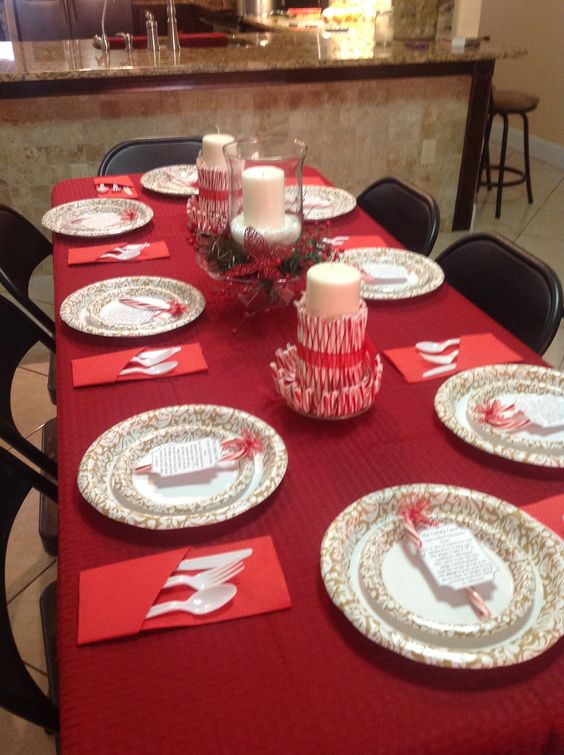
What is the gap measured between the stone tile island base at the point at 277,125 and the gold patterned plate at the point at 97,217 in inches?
48.6

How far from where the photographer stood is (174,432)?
923 millimetres

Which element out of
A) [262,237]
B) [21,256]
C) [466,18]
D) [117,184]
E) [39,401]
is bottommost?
[39,401]

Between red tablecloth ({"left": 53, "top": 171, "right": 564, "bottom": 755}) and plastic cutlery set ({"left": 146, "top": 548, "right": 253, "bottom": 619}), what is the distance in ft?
0.08

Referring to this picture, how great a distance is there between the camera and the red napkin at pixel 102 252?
147cm

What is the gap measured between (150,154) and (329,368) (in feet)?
5.33

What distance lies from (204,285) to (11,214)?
693 mm

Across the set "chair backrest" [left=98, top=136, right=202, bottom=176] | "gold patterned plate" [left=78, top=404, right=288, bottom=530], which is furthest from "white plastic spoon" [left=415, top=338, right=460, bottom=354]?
"chair backrest" [left=98, top=136, right=202, bottom=176]

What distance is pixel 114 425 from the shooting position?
0.94 m

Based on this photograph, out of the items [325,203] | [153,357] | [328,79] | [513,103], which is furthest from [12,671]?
[513,103]

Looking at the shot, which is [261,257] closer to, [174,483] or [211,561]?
[174,483]

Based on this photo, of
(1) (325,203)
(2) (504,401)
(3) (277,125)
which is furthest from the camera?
(3) (277,125)

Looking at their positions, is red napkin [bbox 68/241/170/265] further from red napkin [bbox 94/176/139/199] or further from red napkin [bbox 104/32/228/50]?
red napkin [bbox 104/32/228/50]

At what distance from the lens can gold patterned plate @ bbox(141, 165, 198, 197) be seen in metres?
1.85

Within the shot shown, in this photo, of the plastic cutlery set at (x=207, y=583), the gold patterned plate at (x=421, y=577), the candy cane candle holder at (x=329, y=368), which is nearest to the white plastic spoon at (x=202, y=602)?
the plastic cutlery set at (x=207, y=583)
